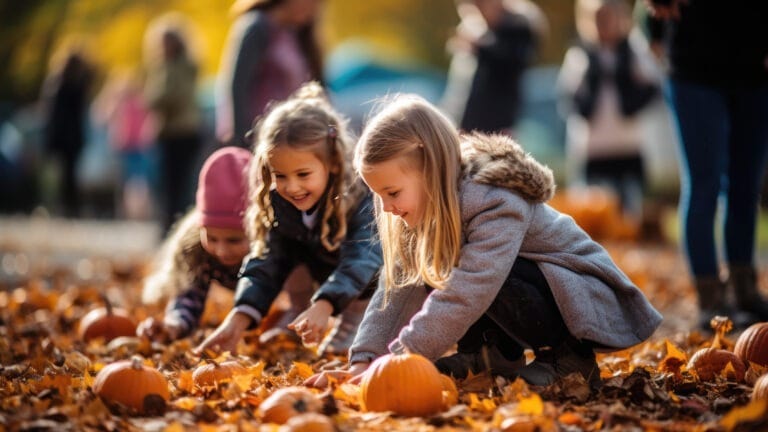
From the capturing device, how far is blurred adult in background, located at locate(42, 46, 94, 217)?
13523mm

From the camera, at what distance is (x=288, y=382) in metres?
3.64

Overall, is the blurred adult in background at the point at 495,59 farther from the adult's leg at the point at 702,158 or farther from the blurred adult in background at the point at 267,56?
the adult's leg at the point at 702,158

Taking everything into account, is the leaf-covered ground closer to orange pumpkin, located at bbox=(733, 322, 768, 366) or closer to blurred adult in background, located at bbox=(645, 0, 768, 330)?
orange pumpkin, located at bbox=(733, 322, 768, 366)

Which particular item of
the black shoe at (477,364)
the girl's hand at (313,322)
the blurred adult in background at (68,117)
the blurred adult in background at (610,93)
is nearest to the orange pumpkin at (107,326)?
the girl's hand at (313,322)

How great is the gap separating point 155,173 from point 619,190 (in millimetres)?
9266

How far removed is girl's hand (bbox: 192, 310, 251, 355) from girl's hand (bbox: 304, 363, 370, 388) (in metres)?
0.72

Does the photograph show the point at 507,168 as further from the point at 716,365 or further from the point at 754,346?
the point at 754,346

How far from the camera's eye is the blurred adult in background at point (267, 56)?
21.0ft

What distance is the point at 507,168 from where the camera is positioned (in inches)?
137

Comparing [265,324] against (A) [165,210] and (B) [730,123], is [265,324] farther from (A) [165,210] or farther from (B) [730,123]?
(A) [165,210]

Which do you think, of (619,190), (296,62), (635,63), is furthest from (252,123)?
(619,190)

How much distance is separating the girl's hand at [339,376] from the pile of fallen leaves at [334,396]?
78mm

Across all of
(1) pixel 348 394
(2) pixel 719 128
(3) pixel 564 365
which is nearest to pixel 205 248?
(1) pixel 348 394

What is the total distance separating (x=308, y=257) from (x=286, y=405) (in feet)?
5.34
